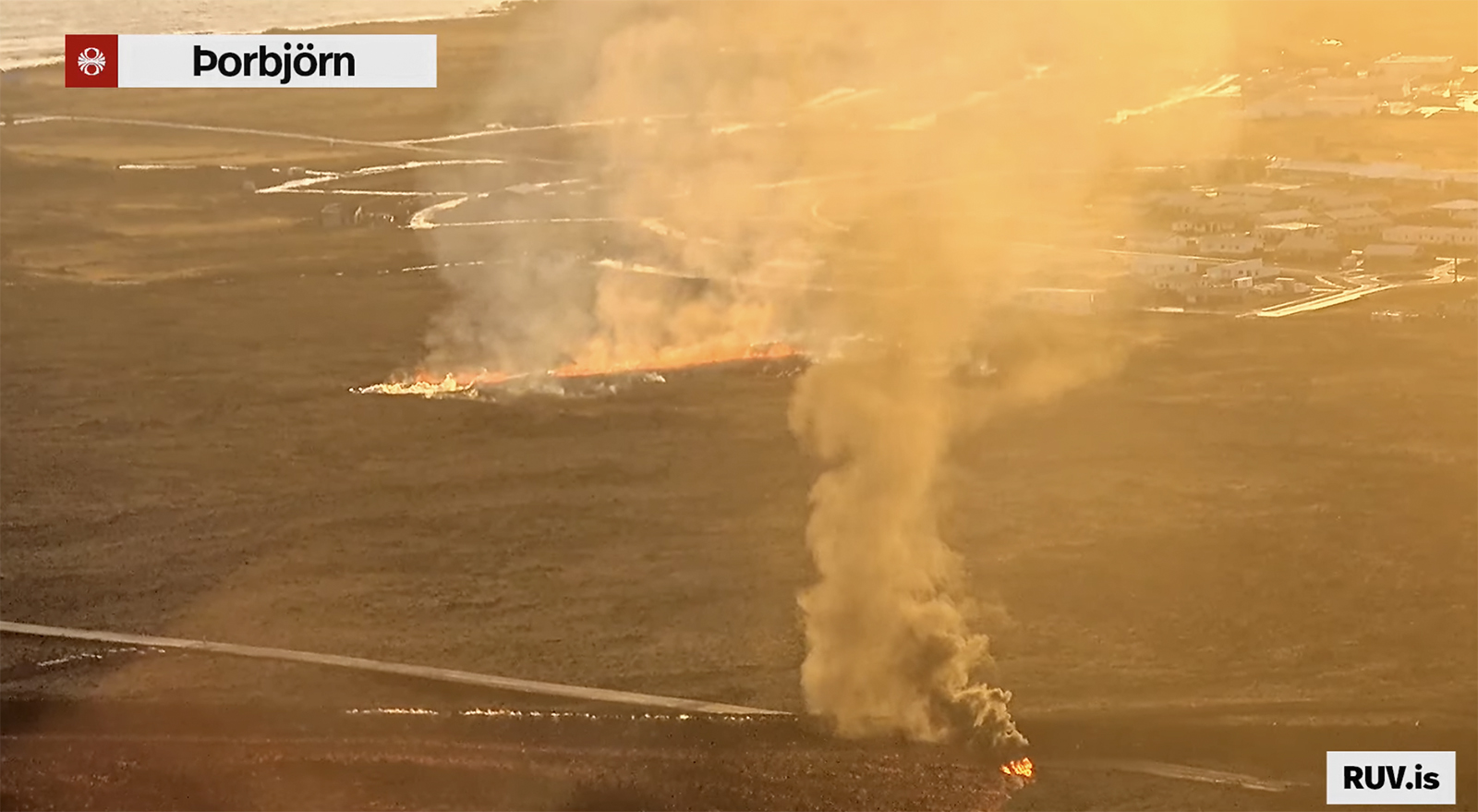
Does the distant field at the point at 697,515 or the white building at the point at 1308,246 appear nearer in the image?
the distant field at the point at 697,515

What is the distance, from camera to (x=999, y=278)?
64.3ft

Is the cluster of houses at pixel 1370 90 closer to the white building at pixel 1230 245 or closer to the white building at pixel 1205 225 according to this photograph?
the white building at pixel 1205 225

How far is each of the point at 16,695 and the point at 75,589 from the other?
232 cm

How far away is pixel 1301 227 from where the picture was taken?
80.7 feet

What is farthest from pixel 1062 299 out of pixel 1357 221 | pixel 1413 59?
pixel 1413 59

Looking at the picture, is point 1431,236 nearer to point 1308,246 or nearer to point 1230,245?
point 1308,246

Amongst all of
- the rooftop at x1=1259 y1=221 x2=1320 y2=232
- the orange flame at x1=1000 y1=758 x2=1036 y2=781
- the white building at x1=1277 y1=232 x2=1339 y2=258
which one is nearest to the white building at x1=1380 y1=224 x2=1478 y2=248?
the white building at x1=1277 y1=232 x2=1339 y2=258

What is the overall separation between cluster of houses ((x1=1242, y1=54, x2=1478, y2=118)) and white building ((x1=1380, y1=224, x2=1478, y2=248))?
2.23 metres

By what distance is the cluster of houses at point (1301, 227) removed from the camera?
23.5 m

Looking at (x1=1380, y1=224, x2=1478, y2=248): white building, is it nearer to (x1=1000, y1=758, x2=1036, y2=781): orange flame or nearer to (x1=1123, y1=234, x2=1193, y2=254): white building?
(x1=1123, y1=234, x2=1193, y2=254): white building

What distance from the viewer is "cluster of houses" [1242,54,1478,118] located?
2428cm

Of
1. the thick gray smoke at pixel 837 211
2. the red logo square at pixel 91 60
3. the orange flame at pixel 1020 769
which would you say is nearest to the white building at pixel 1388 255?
the thick gray smoke at pixel 837 211

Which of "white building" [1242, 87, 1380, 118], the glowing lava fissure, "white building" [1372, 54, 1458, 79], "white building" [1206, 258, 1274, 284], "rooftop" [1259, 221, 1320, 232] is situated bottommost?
the glowing lava fissure

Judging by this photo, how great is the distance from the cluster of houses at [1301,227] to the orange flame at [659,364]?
7.10m
